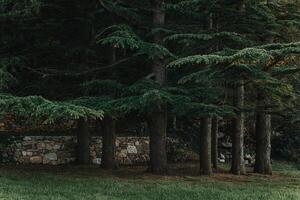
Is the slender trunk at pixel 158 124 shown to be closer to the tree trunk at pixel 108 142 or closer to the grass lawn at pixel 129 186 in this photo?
the grass lawn at pixel 129 186

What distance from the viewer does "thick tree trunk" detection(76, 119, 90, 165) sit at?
1747 cm

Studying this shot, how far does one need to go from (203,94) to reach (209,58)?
2484 mm

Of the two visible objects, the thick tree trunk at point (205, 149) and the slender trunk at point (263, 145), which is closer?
the thick tree trunk at point (205, 149)

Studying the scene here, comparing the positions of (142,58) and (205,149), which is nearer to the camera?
(205,149)

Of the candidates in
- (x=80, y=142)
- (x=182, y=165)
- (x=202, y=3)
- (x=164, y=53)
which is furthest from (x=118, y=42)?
(x=182, y=165)

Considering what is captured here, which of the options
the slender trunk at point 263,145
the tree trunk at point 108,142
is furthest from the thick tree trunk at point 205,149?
the tree trunk at point 108,142

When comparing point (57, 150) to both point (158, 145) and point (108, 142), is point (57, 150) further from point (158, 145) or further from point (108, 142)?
point (158, 145)

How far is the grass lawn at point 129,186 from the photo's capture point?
35.4 ft

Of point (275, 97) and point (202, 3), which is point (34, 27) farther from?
point (275, 97)

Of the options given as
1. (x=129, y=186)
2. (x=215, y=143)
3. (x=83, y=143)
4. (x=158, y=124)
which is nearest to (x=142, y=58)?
(x=158, y=124)

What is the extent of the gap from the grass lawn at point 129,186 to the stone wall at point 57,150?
170 cm

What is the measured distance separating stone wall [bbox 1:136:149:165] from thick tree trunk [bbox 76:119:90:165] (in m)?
0.54

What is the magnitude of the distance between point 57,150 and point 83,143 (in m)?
1.00

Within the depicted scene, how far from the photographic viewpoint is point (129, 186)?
12094mm
